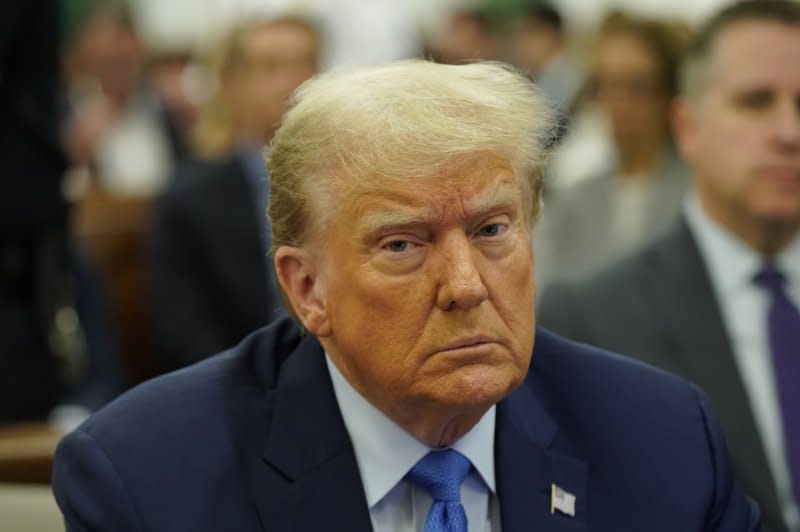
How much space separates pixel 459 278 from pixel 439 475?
1.08 ft

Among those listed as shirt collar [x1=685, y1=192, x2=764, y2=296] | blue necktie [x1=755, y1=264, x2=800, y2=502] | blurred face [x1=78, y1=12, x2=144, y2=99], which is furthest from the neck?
blurred face [x1=78, y1=12, x2=144, y2=99]

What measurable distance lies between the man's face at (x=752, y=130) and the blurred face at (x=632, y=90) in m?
1.32

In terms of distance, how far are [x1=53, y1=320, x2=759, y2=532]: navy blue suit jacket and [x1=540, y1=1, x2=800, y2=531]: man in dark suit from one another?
0.60m

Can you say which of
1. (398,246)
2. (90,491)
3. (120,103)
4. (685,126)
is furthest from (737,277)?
(120,103)

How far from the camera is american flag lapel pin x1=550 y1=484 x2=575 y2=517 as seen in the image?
2168 millimetres

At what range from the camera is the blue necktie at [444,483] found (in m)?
2.08

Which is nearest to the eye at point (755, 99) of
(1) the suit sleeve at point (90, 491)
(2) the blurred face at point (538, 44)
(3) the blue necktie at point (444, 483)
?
(3) the blue necktie at point (444, 483)

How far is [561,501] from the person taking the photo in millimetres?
2178

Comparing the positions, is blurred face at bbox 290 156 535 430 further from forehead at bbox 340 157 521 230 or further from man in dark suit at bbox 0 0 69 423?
man in dark suit at bbox 0 0 69 423

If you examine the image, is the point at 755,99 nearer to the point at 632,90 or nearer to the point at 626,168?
the point at 632,90

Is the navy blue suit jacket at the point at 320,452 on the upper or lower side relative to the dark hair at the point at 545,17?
upper

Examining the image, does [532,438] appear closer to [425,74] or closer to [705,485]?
[705,485]

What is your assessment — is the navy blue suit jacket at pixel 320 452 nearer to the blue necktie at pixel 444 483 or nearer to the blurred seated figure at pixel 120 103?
the blue necktie at pixel 444 483

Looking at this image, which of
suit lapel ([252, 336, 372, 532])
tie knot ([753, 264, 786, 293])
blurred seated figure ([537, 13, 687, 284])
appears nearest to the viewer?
suit lapel ([252, 336, 372, 532])
